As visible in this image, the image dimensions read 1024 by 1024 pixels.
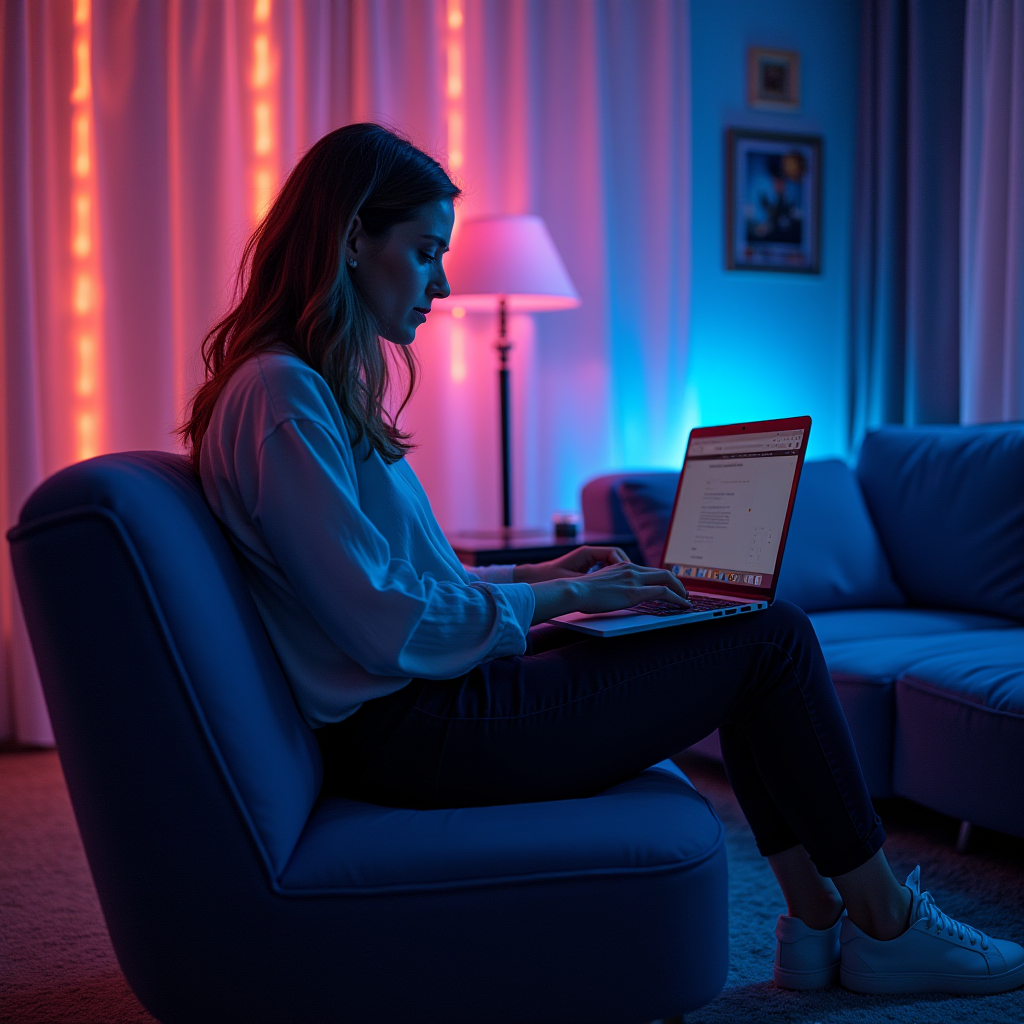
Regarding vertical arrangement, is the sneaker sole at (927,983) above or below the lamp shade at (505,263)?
below

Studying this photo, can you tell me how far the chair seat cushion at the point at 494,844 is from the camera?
98 cm

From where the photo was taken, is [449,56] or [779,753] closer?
[779,753]

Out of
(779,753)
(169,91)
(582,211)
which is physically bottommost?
(779,753)

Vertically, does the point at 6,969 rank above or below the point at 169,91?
below

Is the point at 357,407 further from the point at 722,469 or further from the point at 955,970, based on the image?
the point at 955,970

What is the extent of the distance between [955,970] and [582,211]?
8.67ft

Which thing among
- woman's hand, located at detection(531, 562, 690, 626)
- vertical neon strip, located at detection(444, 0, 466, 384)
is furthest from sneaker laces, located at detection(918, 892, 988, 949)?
vertical neon strip, located at detection(444, 0, 466, 384)

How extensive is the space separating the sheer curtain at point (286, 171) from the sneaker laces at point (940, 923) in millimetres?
2197

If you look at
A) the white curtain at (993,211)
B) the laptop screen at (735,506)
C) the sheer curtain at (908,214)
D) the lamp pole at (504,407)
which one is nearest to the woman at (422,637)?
the laptop screen at (735,506)

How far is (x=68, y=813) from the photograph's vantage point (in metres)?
2.32

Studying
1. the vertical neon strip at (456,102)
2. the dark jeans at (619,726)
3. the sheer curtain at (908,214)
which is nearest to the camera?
the dark jeans at (619,726)

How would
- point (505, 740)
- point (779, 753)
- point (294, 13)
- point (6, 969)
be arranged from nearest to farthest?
point (505, 740), point (779, 753), point (6, 969), point (294, 13)

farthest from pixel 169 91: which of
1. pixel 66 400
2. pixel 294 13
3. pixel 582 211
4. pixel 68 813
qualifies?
pixel 68 813

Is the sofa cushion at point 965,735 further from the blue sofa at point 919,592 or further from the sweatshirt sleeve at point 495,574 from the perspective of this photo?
the sweatshirt sleeve at point 495,574
